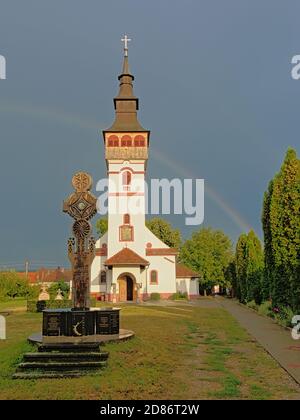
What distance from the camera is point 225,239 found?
236 ft

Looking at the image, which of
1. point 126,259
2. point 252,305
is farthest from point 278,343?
point 126,259

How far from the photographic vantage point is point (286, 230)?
65.9 feet

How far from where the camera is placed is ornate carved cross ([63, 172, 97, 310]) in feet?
43.4

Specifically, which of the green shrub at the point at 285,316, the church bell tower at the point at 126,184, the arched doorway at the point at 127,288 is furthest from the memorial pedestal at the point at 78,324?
the church bell tower at the point at 126,184

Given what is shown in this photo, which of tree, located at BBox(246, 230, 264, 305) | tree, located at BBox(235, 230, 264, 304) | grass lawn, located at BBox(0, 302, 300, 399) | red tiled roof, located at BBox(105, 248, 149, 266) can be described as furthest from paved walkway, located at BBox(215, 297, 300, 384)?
→ red tiled roof, located at BBox(105, 248, 149, 266)

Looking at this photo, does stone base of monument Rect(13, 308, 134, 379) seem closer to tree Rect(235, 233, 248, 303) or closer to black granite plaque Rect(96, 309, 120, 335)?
black granite plaque Rect(96, 309, 120, 335)

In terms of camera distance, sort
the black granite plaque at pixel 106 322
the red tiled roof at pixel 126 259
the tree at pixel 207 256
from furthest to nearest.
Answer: the tree at pixel 207 256, the red tiled roof at pixel 126 259, the black granite plaque at pixel 106 322

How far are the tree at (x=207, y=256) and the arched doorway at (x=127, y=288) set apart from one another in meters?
25.6

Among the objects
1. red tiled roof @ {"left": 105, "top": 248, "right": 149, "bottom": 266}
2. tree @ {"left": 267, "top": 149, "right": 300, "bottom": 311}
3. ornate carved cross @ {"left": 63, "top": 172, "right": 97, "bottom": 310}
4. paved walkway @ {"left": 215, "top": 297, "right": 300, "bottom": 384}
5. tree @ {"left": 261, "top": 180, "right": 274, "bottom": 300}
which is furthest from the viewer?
red tiled roof @ {"left": 105, "top": 248, "right": 149, "bottom": 266}

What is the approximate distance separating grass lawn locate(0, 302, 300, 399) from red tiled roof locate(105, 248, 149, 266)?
84.9ft

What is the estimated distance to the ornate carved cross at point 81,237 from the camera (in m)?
13.2

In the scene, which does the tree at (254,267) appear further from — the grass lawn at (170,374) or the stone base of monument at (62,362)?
the stone base of monument at (62,362)

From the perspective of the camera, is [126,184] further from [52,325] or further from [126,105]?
[52,325]
